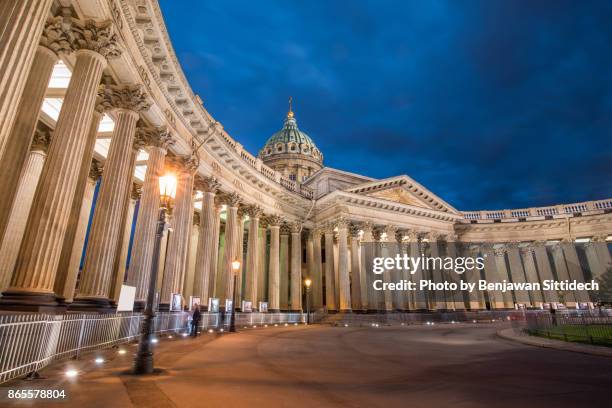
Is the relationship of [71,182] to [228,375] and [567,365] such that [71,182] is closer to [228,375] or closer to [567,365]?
[228,375]

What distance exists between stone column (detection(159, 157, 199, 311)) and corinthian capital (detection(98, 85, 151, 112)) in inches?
198

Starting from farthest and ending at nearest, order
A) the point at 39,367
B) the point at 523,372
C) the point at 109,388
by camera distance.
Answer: the point at 523,372 → the point at 39,367 → the point at 109,388

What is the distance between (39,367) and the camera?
7.41 metres

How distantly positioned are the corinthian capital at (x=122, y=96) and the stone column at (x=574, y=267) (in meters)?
51.7

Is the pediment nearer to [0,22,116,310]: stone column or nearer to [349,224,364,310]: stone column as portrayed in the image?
[349,224,364,310]: stone column

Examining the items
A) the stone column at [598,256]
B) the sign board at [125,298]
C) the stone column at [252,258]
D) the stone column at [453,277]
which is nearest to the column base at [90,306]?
the sign board at [125,298]

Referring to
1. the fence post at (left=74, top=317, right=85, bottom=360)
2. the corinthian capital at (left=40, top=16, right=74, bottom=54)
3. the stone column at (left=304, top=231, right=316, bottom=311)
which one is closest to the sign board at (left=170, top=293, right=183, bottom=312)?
the fence post at (left=74, top=317, right=85, bottom=360)

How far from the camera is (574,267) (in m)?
44.0

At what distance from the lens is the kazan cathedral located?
10.6 m

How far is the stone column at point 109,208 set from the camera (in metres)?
12.8

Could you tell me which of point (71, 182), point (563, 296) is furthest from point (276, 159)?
point (71, 182)

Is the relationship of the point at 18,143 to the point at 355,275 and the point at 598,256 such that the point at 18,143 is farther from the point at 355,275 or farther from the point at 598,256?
the point at 598,256

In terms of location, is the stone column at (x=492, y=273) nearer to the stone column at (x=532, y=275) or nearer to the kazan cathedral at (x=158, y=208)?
the kazan cathedral at (x=158, y=208)

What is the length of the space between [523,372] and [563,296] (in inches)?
1917
